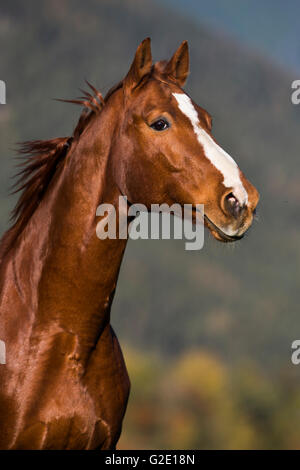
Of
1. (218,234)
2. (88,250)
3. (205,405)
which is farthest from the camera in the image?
(205,405)

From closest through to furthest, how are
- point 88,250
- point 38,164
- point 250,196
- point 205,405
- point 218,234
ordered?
point 250,196, point 218,234, point 88,250, point 38,164, point 205,405

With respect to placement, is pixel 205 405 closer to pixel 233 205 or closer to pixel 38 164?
pixel 38 164

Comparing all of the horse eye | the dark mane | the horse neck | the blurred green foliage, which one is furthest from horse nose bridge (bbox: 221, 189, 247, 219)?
the blurred green foliage

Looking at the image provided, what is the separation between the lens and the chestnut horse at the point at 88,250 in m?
2.55


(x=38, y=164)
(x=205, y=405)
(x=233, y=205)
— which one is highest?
(x=38, y=164)

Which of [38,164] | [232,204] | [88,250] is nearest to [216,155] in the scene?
[232,204]

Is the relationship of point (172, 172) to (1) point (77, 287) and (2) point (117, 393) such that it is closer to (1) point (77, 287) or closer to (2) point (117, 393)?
(1) point (77, 287)

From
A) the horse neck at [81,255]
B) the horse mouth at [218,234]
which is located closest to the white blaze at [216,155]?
the horse mouth at [218,234]

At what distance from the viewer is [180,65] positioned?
3.04 metres

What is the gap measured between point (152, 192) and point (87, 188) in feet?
1.02

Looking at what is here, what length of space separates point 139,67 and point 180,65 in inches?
15.1

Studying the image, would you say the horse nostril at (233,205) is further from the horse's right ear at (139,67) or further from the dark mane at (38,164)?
the dark mane at (38,164)
